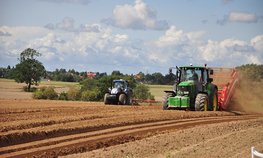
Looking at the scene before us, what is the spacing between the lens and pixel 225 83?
102 feet

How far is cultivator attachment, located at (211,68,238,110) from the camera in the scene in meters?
29.1

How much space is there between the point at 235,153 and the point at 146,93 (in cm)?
5903

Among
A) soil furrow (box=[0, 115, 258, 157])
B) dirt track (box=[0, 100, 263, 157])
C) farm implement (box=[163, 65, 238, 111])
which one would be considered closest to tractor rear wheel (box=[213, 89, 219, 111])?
farm implement (box=[163, 65, 238, 111])

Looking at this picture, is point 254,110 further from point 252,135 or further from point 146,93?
point 146,93

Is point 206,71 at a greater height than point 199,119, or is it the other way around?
point 206,71

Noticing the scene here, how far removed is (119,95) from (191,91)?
7.49 metres

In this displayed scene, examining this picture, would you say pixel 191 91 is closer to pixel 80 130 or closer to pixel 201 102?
pixel 201 102

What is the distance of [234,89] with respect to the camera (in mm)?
30297

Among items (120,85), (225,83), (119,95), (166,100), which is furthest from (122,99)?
(225,83)

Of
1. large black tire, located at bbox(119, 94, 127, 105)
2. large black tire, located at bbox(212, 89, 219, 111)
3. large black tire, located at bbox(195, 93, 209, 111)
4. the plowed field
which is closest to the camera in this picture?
the plowed field

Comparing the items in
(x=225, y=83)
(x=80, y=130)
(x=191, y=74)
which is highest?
(x=191, y=74)

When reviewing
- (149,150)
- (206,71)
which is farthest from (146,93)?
(149,150)

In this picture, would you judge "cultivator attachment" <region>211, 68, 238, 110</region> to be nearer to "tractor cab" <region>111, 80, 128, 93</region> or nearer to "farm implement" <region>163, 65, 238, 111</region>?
Result: "farm implement" <region>163, 65, 238, 111</region>

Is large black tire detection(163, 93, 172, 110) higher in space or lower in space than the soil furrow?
higher
